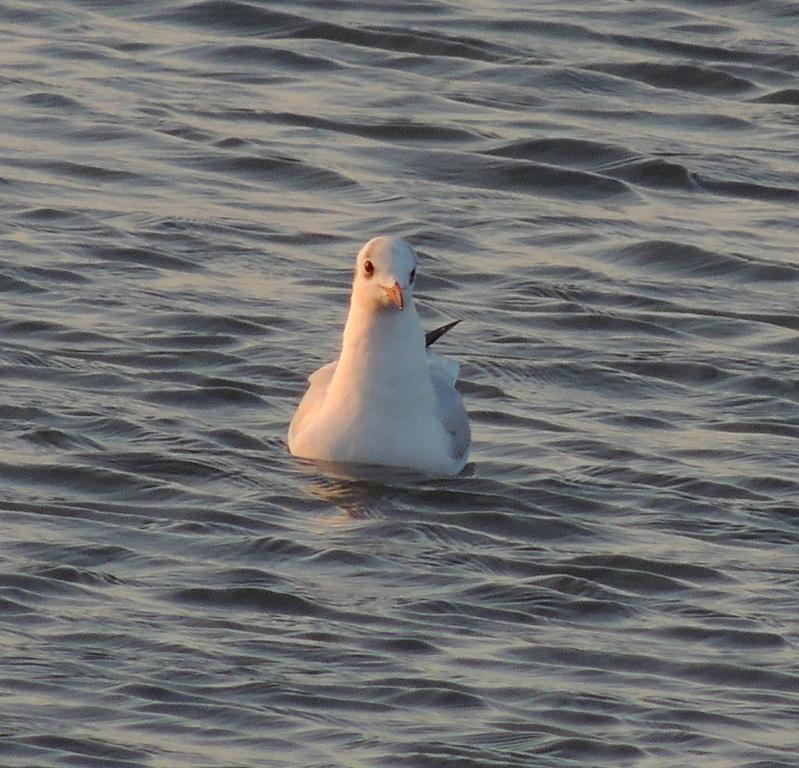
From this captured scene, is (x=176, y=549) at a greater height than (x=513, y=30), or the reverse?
(x=513, y=30)

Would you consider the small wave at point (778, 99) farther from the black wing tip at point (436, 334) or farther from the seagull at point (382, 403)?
the seagull at point (382, 403)

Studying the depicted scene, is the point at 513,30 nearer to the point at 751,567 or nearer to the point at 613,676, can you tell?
the point at 751,567

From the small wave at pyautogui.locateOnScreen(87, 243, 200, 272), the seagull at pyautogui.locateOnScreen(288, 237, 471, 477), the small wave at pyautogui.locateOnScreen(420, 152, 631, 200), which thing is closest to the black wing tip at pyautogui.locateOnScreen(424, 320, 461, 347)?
the seagull at pyautogui.locateOnScreen(288, 237, 471, 477)

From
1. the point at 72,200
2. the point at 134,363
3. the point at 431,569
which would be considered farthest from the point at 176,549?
the point at 72,200

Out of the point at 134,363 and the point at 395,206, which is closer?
the point at 134,363

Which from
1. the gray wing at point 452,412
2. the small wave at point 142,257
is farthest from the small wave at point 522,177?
the gray wing at point 452,412

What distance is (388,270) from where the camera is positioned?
36.7 ft

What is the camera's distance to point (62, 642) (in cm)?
887

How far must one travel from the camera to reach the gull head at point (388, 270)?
1115 cm

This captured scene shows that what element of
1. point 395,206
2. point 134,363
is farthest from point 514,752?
point 395,206

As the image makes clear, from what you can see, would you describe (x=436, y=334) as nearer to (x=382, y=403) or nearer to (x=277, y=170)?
(x=382, y=403)

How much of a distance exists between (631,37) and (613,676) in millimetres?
10159

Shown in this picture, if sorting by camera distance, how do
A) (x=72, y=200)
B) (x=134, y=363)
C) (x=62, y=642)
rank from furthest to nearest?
(x=72, y=200), (x=134, y=363), (x=62, y=642)

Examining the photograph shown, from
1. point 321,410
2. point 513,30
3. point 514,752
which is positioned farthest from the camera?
point 513,30
